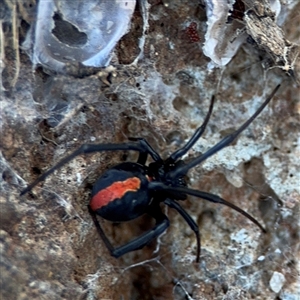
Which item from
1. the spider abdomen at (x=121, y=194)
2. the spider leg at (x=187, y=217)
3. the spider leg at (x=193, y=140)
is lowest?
the spider leg at (x=187, y=217)

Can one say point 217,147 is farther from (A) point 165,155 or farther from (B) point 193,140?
(A) point 165,155

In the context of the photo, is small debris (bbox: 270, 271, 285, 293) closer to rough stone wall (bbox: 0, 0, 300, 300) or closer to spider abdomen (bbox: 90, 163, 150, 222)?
rough stone wall (bbox: 0, 0, 300, 300)

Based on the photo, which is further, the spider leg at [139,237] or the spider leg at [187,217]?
the spider leg at [187,217]

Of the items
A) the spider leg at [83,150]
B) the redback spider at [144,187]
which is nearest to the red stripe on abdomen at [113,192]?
the redback spider at [144,187]

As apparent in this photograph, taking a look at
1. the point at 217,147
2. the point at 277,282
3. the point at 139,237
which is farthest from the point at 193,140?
the point at 277,282

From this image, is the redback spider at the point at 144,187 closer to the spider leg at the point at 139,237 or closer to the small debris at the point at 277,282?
the spider leg at the point at 139,237

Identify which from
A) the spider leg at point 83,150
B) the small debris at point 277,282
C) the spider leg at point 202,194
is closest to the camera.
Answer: the spider leg at point 83,150

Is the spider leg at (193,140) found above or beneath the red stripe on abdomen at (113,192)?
above
